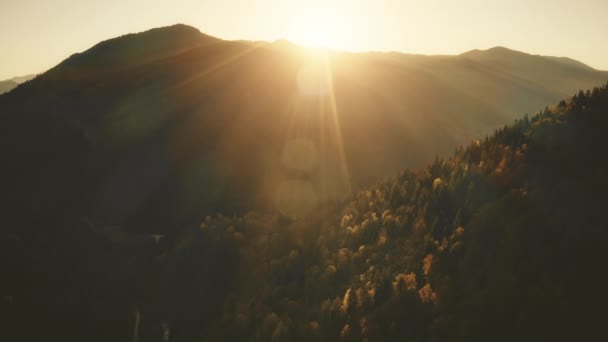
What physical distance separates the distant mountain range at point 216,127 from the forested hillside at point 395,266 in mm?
14904

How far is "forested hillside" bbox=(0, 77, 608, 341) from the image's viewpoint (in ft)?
45.2

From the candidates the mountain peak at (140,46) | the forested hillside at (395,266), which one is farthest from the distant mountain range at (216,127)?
the forested hillside at (395,266)

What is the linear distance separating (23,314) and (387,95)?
86.7 m

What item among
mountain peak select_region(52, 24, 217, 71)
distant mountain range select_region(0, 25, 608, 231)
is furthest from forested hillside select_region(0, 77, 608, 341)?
mountain peak select_region(52, 24, 217, 71)

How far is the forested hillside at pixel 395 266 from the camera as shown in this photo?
13.8 meters

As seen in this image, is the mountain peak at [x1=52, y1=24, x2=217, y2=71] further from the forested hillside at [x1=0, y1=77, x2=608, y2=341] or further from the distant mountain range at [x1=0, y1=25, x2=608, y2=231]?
the forested hillside at [x1=0, y1=77, x2=608, y2=341]

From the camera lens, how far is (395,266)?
64.1 feet

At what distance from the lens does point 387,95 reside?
9581 cm

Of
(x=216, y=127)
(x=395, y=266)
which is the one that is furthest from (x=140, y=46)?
(x=395, y=266)

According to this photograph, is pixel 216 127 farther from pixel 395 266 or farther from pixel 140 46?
pixel 140 46

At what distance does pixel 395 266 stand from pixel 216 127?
180 ft

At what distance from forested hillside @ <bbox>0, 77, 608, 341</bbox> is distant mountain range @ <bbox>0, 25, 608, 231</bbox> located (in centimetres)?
1490

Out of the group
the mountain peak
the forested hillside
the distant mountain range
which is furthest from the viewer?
the mountain peak

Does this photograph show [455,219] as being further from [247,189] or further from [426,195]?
[247,189]
